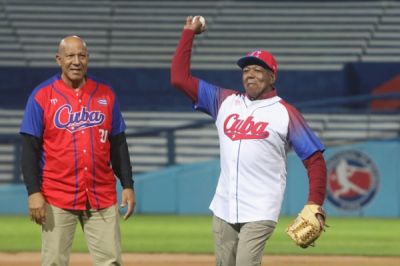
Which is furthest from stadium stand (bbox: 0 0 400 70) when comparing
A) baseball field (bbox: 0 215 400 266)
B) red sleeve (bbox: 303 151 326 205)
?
red sleeve (bbox: 303 151 326 205)

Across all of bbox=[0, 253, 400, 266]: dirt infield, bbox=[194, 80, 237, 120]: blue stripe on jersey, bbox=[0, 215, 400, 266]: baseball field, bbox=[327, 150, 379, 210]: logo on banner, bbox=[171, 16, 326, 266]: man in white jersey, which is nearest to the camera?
bbox=[171, 16, 326, 266]: man in white jersey

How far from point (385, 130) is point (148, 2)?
839cm

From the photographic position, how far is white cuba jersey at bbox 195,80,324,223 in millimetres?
6191

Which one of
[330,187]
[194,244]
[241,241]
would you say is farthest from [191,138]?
[241,241]

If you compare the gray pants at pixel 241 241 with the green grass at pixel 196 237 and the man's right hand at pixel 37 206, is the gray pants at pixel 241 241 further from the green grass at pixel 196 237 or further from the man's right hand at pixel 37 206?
the green grass at pixel 196 237

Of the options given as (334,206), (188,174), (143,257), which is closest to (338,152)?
(334,206)

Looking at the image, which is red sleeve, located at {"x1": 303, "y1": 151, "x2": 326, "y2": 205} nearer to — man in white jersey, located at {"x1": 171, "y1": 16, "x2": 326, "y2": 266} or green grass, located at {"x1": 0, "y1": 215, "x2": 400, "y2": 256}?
man in white jersey, located at {"x1": 171, "y1": 16, "x2": 326, "y2": 266}

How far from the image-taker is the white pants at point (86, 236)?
6.37 meters

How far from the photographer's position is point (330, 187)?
16.0m

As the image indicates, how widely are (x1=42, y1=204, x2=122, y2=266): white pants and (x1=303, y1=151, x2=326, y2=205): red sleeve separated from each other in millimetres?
1211

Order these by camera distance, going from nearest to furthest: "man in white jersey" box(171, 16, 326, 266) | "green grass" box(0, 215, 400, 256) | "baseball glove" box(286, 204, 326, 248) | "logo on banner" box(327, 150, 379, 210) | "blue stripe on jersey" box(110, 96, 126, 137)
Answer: "baseball glove" box(286, 204, 326, 248) < "man in white jersey" box(171, 16, 326, 266) < "blue stripe on jersey" box(110, 96, 126, 137) < "green grass" box(0, 215, 400, 256) < "logo on banner" box(327, 150, 379, 210)

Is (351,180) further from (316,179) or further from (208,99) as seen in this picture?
(316,179)

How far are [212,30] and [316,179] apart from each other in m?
17.0

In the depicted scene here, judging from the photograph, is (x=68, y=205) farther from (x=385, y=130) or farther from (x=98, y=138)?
(x=385, y=130)
